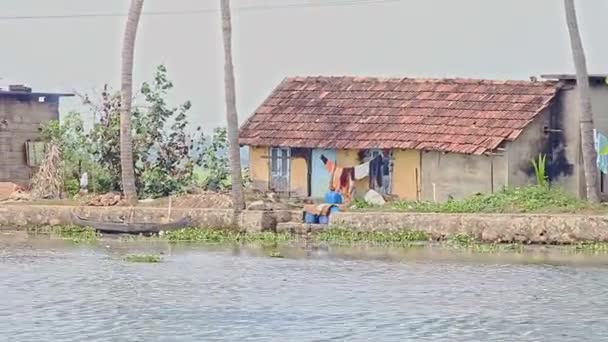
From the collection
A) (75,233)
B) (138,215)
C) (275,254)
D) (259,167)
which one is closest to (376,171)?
(259,167)

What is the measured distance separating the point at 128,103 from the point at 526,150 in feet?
34.2

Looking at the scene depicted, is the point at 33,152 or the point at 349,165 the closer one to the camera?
the point at 349,165

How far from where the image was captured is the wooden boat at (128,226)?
35.5 meters

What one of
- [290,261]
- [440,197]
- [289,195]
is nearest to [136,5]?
[289,195]

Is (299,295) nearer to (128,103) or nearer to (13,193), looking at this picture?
(128,103)

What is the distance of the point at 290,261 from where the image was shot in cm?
2961

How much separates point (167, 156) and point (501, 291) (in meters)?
19.1

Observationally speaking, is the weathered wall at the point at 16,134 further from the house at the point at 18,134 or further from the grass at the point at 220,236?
the grass at the point at 220,236

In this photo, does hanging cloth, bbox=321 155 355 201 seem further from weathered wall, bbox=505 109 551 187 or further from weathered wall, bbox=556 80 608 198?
weathered wall, bbox=556 80 608 198

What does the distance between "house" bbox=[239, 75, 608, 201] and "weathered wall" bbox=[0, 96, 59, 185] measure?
24.0ft

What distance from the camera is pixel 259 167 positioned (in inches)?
1619

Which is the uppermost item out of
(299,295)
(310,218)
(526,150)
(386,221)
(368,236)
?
(526,150)

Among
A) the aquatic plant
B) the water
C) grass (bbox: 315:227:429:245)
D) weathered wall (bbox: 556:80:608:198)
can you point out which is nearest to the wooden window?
the water

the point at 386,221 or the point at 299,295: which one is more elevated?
the point at 386,221
